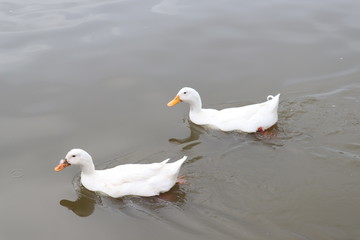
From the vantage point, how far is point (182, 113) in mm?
9258

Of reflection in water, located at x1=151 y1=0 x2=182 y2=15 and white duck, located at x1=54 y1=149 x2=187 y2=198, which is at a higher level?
reflection in water, located at x1=151 y1=0 x2=182 y2=15

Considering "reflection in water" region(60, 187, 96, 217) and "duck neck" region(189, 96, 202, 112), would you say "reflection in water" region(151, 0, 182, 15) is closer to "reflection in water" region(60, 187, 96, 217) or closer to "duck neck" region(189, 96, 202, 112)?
"duck neck" region(189, 96, 202, 112)

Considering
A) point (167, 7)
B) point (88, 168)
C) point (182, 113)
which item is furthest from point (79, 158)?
point (167, 7)

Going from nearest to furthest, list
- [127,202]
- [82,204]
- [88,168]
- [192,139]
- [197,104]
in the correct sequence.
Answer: [127,202], [82,204], [88,168], [192,139], [197,104]

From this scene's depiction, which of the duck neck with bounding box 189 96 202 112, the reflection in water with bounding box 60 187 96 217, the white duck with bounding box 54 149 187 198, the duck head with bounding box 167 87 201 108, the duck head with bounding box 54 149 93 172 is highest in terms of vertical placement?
the duck head with bounding box 167 87 201 108

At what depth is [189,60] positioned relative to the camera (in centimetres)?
1074

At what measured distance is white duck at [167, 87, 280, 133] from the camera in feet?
26.8

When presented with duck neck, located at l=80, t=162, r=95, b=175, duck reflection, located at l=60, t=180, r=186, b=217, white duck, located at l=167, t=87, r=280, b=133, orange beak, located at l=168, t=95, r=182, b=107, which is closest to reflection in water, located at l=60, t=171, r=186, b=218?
duck reflection, located at l=60, t=180, r=186, b=217

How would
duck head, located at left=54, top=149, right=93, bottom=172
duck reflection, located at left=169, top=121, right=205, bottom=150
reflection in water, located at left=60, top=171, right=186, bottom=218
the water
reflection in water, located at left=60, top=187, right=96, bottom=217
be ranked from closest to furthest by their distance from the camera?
the water → reflection in water, located at left=60, top=171, right=186, bottom=218 → reflection in water, located at left=60, top=187, right=96, bottom=217 → duck head, located at left=54, top=149, right=93, bottom=172 → duck reflection, located at left=169, top=121, right=205, bottom=150

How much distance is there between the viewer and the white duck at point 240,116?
8.16m

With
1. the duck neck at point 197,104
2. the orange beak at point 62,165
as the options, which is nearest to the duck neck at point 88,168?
the orange beak at point 62,165

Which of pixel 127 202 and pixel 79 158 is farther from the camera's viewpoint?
pixel 79 158

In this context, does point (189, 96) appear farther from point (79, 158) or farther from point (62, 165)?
point (62, 165)

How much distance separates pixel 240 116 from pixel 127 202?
2.61 metres
